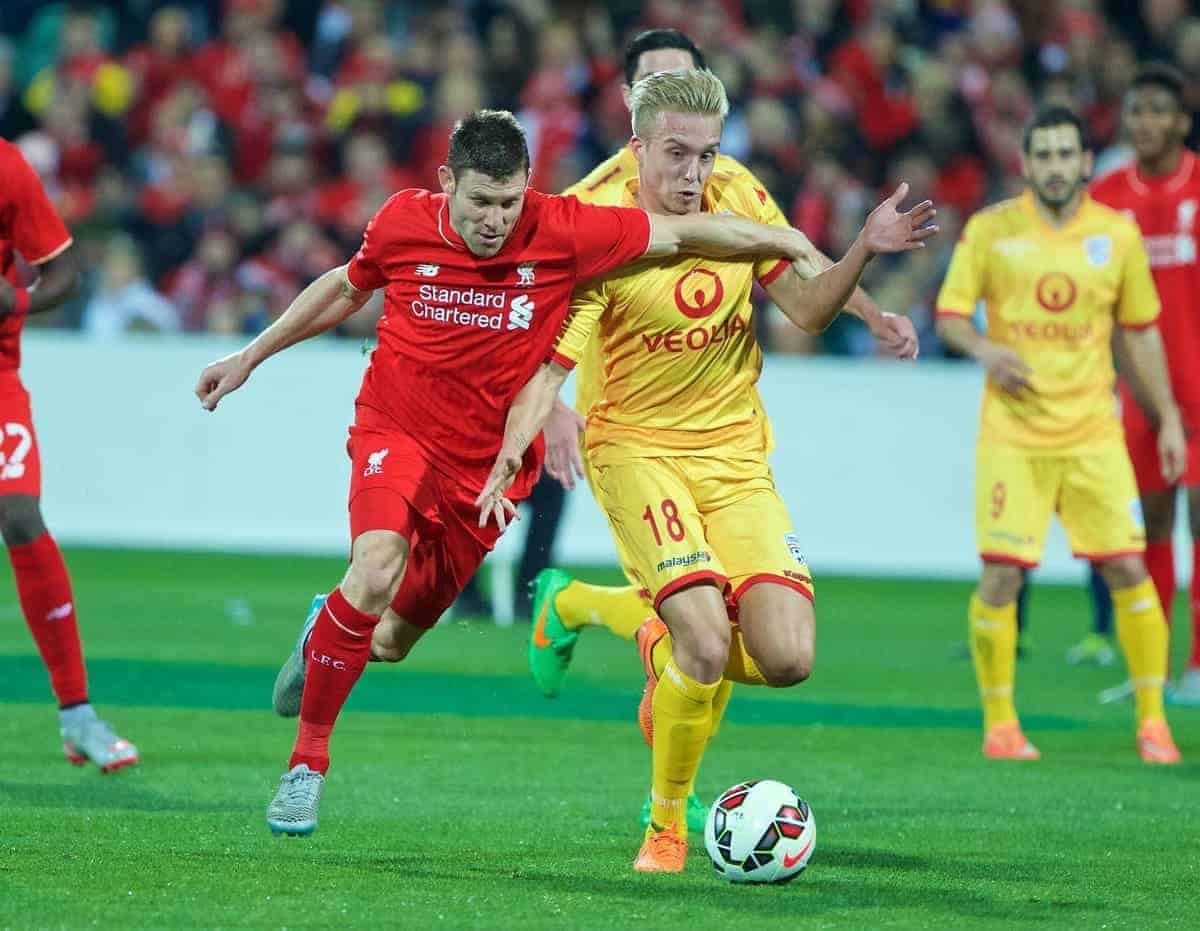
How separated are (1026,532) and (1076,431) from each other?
1.61ft

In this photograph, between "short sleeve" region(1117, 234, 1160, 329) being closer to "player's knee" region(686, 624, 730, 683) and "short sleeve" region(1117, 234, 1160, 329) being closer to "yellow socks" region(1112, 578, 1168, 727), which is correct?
"yellow socks" region(1112, 578, 1168, 727)

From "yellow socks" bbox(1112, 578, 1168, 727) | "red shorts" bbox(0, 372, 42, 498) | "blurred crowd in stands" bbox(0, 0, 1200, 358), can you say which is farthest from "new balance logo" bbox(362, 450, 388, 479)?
"blurred crowd in stands" bbox(0, 0, 1200, 358)

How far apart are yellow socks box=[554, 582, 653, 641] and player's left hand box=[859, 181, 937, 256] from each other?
1.77 meters

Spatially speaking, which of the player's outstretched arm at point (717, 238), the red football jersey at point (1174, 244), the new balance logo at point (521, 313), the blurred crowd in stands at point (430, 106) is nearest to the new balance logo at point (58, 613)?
the new balance logo at point (521, 313)

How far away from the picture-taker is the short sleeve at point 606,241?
6.45m

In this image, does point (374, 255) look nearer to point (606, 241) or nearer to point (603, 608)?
point (606, 241)

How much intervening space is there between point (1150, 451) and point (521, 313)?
5.01 m

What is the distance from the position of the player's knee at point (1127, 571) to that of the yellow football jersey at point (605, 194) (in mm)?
2772

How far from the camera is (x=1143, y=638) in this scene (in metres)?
8.99

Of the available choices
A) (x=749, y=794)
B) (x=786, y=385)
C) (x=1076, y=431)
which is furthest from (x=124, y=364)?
(x=749, y=794)

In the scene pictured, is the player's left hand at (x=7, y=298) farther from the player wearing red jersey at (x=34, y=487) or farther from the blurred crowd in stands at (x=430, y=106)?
the blurred crowd in stands at (x=430, y=106)

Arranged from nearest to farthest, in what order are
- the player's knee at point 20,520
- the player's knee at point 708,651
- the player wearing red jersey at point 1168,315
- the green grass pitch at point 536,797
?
1. the green grass pitch at point 536,797
2. the player's knee at point 708,651
3. the player's knee at point 20,520
4. the player wearing red jersey at point 1168,315

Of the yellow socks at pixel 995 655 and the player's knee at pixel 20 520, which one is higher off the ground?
the player's knee at pixel 20 520

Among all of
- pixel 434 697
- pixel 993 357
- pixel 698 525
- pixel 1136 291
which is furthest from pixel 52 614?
pixel 1136 291
